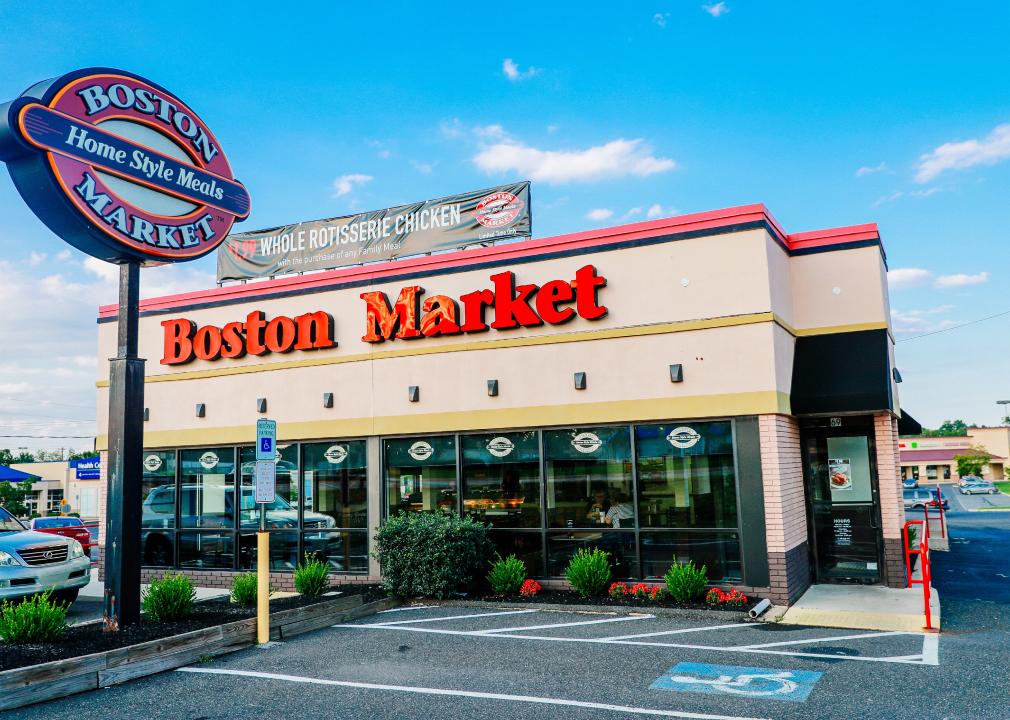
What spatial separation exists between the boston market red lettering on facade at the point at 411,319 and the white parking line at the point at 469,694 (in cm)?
711

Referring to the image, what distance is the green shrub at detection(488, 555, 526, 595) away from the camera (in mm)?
12867

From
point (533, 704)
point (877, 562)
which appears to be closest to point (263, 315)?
point (533, 704)

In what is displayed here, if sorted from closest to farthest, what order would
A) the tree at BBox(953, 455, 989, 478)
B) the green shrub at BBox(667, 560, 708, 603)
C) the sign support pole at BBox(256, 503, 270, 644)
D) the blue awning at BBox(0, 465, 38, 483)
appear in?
the sign support pole at BBox(256, 503, 270, 644) → the green shrub at BBox(667, 560, 708, 603) → the blue awning at BBox(0, 465, 38, 483) → the tree at BBox(953, 455, 989, 478)

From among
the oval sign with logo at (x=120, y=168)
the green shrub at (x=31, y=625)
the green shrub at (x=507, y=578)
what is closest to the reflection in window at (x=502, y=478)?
the green shrub at (x=507, y=578)

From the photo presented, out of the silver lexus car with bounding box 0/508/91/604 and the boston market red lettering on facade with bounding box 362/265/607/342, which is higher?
the boston market red lettering on facade with bounding box 362/265/607/342

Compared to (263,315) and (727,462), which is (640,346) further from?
(263,315)

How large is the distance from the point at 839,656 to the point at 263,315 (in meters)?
11.9

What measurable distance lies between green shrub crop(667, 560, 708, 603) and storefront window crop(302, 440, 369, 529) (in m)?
5.72

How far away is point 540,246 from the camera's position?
45.7 ft

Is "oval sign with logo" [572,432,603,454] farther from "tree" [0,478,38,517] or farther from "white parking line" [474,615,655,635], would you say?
"tree" [0,478,38,517]

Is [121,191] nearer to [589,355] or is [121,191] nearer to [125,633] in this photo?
[125,633]

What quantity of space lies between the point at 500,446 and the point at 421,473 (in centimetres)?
165

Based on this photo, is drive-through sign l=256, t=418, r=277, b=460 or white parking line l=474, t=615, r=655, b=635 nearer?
drive-through sign l=256, t=418, r=277, b=460

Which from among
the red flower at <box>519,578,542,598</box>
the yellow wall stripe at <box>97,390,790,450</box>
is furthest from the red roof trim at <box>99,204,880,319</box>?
the red flower at <box>519,578,542,598</box>
